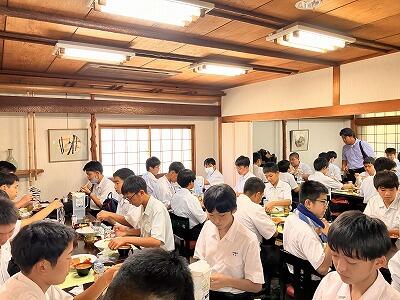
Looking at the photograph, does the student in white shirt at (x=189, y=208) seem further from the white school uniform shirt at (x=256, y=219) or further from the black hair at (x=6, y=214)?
the black hair at (x=6, y=214)

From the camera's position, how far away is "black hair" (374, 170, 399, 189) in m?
3.25

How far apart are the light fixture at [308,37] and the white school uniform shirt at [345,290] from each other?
2207 mm

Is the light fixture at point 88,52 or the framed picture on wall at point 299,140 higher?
the light fixture at point 88,52

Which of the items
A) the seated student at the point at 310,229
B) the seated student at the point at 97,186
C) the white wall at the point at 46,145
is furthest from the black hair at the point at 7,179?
the seated student at the point at 310,229

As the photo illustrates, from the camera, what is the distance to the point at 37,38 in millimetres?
3369

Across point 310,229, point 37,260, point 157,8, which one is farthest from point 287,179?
point 37,260

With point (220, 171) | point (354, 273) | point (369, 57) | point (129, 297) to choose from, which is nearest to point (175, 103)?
point (220, 171)

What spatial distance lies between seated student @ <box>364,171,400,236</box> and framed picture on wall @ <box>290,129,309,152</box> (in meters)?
5.82

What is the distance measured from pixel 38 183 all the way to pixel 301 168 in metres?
5.58

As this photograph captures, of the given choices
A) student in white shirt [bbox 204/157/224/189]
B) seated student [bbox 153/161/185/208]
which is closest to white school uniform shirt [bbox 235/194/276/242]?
seated student [bbox 153/161/185/208]

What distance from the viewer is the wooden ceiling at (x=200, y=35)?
2.73 metres

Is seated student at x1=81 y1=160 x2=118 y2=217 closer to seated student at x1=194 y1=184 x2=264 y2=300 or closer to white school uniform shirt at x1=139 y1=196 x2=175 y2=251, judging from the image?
white school uniform shirt at x1=139 y1=196 x2=175 y2=251

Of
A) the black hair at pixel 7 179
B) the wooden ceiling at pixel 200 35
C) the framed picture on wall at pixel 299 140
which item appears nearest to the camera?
the wooden ceiling at pixel 200 35

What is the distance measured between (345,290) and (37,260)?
4.66ft
